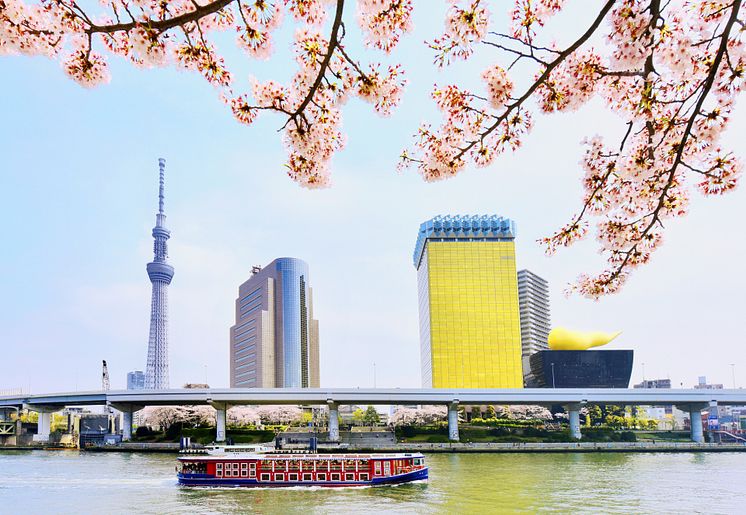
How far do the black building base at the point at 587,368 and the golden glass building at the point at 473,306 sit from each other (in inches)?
790

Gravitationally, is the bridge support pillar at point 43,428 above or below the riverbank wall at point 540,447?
A: above

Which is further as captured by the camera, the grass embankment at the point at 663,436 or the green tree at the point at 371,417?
the green tree at the point at 371,417

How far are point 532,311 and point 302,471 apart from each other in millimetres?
124044

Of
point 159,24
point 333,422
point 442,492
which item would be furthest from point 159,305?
point 159,24

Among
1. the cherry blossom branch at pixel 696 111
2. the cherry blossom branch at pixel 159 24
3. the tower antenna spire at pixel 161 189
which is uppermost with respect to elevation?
the tower antenna spire at pixel 161 189

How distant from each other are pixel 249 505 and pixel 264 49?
95.9 ft

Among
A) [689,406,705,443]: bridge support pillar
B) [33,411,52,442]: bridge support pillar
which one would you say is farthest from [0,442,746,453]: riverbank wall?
[33,411,52,442]: bridge support pillar

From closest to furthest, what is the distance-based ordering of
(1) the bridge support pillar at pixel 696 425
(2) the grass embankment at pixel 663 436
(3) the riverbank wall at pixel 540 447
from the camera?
(3) the riverbank wall at pixel 540 447 < (1) the bridge support pillar at pixel 696 425 < (2) the grass embankment at pixel 663 436

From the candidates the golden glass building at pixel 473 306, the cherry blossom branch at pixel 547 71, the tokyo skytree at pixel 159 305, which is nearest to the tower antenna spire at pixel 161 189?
the tokyo skytree at pixel 159 305

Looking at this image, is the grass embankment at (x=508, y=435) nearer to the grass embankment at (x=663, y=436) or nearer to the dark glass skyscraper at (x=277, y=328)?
the grass embankment at (x=663, y=436)

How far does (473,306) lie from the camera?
12012cm

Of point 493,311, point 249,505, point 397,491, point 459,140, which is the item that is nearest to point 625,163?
point 459,140

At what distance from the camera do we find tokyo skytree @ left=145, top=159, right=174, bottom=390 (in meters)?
148

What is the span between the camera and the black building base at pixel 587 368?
95.3 metres
